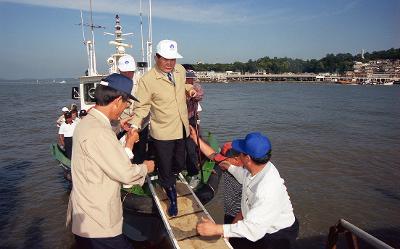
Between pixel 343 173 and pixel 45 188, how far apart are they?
39.2 ft

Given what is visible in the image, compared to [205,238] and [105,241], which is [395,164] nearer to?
[205,238]

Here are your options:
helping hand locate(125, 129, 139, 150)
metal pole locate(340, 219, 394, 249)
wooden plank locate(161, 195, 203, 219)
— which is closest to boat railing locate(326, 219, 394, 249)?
metal pole locate(340, 219, 394, 249)

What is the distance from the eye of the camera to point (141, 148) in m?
6.43

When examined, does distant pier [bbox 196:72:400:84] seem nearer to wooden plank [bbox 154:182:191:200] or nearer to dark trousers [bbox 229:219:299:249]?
wooden plank [bbox 154:182:191:200]

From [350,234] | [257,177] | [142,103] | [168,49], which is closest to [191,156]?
[142,103]

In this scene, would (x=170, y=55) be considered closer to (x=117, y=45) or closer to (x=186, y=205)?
(x=186, y=205)

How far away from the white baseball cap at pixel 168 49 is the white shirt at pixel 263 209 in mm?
2134

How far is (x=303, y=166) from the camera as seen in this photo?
47.0 ft

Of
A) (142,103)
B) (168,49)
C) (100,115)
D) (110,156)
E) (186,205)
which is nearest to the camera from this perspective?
(110,156)

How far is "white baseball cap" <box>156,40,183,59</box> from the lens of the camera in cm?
454

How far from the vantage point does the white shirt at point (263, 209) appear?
3.30 m

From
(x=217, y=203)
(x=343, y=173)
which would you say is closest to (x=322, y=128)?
(x=343, y=173)

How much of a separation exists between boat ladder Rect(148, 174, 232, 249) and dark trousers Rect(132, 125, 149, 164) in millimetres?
561

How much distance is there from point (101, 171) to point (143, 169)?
1.40 feet
